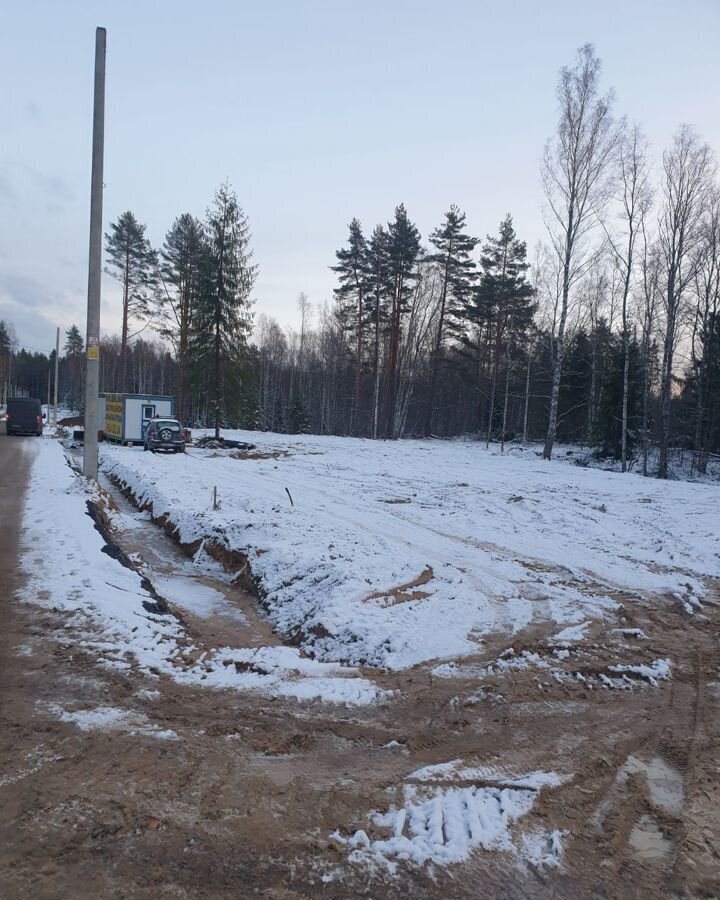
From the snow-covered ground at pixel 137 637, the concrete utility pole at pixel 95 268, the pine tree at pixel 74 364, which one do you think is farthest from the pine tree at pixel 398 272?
the pine tree at pixel 74 364

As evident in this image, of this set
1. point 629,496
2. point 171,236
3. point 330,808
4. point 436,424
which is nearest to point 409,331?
point 436,424

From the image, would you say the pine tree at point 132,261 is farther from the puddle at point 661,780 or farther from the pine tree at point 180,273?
the puddle at point 661,780

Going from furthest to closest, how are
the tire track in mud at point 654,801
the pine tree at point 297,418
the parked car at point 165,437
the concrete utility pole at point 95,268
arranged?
1. the pine tree at point 297,418
2. the parked car at point 165,437
3. the concrete utility pole at point 95,268
4. the tire track in mud at point 654,801

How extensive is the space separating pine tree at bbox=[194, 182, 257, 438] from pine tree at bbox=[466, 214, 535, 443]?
17639mm

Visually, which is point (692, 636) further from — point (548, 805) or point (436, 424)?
point (436, 424)

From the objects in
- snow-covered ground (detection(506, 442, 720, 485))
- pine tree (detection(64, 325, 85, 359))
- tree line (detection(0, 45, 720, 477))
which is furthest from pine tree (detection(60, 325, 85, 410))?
snow-covered ground (detection(506, 442, 720, 485))

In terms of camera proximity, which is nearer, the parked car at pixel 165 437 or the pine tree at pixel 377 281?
the parked car at pixel 165 437

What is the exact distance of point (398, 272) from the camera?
4494cm

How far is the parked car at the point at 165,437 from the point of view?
2836 centimetres

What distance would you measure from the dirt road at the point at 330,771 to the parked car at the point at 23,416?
36.5 meters

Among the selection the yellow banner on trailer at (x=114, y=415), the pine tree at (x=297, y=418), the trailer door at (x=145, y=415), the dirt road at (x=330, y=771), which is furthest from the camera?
the pine tree at (x=297, y=418)

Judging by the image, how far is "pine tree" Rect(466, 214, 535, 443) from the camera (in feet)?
146

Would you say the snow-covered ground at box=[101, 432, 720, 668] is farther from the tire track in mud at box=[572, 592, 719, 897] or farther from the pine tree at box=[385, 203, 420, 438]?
the pine tree at box=[385, 203, 420, 438]

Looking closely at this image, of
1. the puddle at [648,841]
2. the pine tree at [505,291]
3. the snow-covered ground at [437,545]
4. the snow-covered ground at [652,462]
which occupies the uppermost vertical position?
the pine tree at [505,291]
